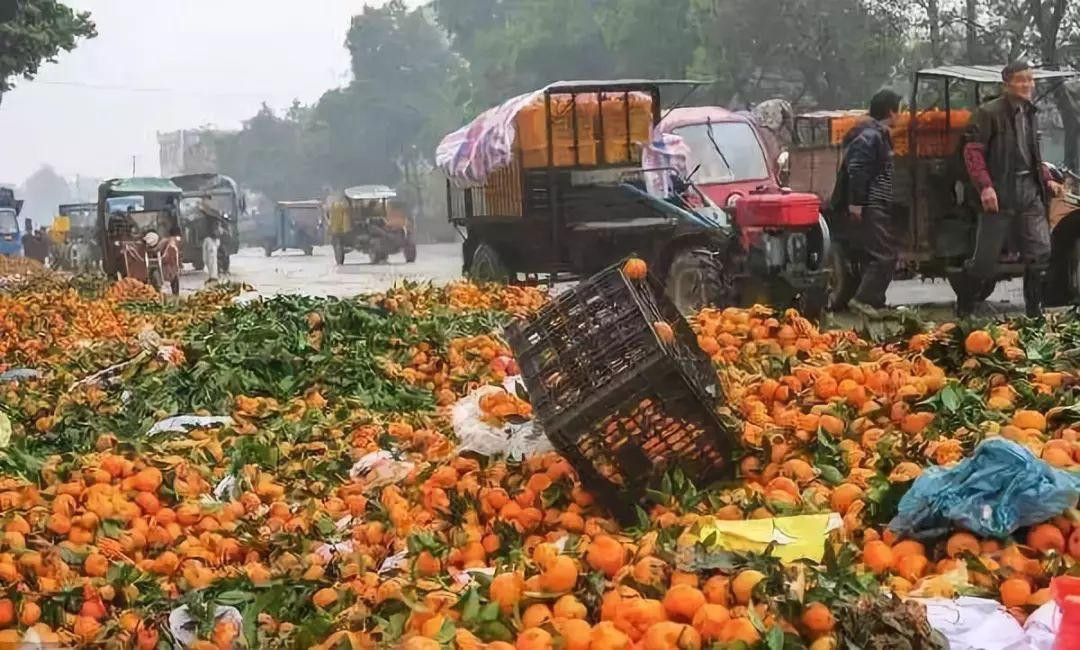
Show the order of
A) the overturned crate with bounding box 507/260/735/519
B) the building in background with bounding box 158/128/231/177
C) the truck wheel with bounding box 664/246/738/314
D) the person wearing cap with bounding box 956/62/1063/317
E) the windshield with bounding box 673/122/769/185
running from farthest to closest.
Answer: the building in background with bounding box 158/128/231/177 < the windshield with bounding box 673/122/769/185 < the truck wheel with bounding box 664/246/738/314 < the person wearing cap with bounding box 956/62/1063/317 < the overturned crate with bounding box 507/260/735/519

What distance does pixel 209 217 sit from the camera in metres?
28.1

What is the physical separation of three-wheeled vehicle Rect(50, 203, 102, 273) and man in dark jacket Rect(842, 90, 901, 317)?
664 inches

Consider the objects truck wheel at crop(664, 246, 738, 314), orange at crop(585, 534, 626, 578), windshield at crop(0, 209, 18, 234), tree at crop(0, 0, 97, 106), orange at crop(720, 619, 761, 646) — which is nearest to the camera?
orange at crop(720, 619, 761, 646)

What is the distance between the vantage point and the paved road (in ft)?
44.3

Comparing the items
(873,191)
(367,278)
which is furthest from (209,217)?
(873,191)

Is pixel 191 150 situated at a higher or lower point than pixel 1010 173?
higher

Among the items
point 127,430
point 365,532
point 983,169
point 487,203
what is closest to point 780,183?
point 487,203

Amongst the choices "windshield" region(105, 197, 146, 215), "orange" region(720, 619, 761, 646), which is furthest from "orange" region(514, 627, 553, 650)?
"windshield" region(105, 197, 146, 215)

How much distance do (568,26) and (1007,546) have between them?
3235cm

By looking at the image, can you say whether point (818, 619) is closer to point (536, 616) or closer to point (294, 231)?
point (536, 616)

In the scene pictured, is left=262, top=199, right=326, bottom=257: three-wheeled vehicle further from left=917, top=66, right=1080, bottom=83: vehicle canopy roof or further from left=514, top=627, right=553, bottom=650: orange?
left=514, top=627, right=553, bottom=650: orange

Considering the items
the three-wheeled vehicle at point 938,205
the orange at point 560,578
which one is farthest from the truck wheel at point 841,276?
the orange at point 560,578

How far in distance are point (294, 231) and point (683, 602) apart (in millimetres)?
43031

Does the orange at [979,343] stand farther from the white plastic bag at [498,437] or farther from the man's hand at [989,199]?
the man's hand at [989,199]
